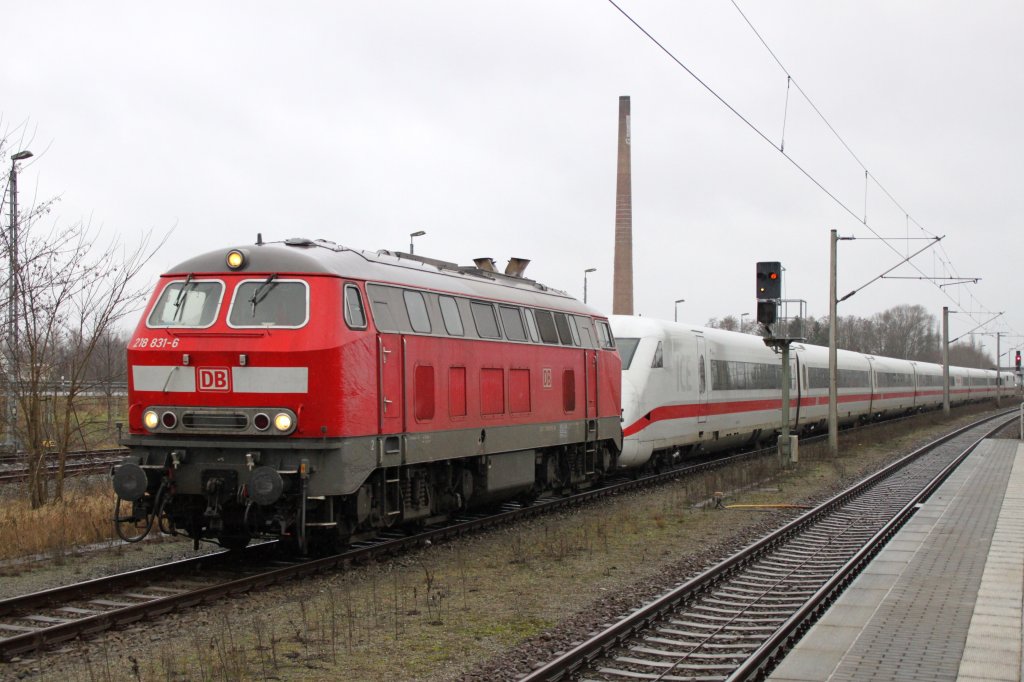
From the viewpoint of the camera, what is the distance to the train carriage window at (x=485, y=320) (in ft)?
46.9

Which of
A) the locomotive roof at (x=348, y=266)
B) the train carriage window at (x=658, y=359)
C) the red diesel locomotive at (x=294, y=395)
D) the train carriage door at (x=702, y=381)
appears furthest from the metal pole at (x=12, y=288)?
the train carriage door at (x=702, y=381)

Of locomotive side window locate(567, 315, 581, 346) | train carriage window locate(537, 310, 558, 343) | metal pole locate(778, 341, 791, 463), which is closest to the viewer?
train carriage window locate(537, 310, 558, 343)

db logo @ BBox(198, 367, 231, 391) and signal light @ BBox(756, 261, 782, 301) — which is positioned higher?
Answer: signal light @ BBox(756, 261, 782, 301)

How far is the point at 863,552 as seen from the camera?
1270cm

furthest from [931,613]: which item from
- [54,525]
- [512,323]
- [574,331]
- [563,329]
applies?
[54,525]

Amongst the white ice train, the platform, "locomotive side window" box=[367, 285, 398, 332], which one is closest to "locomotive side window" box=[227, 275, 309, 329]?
"locomotive side window" box=[367, 285, 398, 332]

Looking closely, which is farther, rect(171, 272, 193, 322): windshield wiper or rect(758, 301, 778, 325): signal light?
rect(758, 301, 778, 325): signal light

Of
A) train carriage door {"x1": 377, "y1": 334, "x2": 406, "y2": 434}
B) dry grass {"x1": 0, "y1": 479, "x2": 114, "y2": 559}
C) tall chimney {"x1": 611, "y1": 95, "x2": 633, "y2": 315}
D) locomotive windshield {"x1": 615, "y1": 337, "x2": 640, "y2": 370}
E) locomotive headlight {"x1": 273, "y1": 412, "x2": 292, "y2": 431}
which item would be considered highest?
tall chimney {"x1": 611, "y1": 95, "x2": 633, "y2": 315}

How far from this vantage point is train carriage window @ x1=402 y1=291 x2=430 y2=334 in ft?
41.3

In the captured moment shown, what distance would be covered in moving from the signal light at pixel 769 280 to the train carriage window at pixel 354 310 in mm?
15001

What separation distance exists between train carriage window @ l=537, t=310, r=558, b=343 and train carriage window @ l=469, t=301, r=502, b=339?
5.19 ft

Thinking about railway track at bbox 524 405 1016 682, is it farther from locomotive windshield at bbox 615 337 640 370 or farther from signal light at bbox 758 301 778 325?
signal light at bbox 758 301 778 325

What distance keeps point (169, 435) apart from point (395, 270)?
3.35m

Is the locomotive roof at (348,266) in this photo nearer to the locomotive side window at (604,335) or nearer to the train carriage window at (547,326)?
the train carriage window at (547,326)
